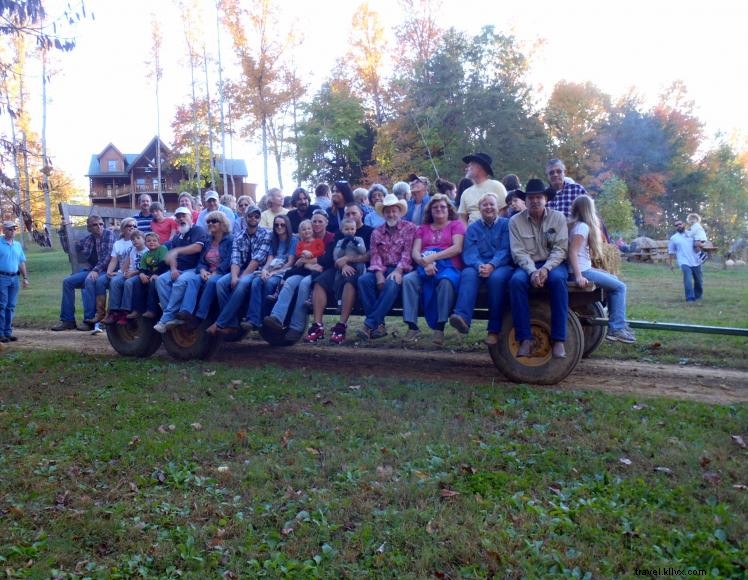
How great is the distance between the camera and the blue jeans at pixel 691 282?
14.8 meters

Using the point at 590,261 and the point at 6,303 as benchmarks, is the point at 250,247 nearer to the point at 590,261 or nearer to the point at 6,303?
the point at 590,261

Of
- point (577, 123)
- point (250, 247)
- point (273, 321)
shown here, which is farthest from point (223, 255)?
point (577, 123)

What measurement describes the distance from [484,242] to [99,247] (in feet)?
22.1

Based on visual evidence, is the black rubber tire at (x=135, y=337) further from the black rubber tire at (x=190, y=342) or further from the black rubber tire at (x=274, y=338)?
the black rubber tire at (x=274, y=338)

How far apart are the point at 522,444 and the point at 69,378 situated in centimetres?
586

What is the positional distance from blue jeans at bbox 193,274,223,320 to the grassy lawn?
1943mm

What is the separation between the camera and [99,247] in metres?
11.0

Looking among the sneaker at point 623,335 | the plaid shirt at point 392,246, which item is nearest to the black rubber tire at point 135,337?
the plaid shirt at point 392,246

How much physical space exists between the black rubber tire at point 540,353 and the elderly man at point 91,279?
643 cm

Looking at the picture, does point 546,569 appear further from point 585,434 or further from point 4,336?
point 4,336

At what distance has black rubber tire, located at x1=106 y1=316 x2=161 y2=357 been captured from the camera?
31.4ft

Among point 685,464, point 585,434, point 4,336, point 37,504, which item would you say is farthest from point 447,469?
point 4,336

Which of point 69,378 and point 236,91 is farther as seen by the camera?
point 236,91

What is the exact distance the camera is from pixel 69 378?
8.30 metres
